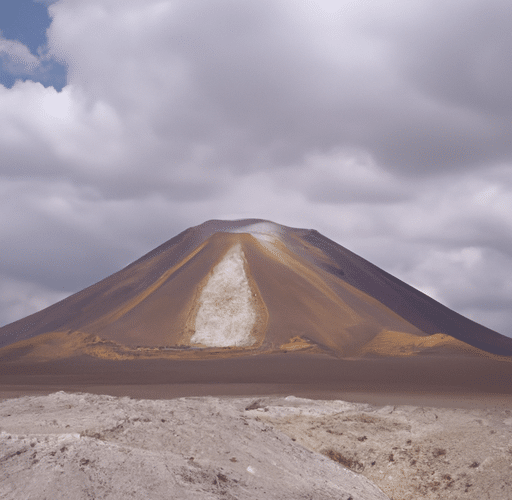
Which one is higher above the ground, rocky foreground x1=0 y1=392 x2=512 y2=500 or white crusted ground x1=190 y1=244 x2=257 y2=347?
white crusted ground x1=190 y1=244 x2=257 y2=347

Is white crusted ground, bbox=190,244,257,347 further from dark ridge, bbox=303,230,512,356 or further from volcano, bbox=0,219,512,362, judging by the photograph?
dark ridge, bbox=303,230,512,356

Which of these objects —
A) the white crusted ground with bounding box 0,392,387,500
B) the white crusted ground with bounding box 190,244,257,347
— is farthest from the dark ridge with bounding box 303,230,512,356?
the white crusted ground with bounding box 0,392,387,500

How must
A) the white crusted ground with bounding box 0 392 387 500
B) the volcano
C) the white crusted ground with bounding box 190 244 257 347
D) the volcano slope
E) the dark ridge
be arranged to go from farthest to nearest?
the dark ridge → the white crusted ground with bounding box 190 244 257 347 → the volcano → the volcano slope → the white crusted ground with bounding box 0 392 387 500

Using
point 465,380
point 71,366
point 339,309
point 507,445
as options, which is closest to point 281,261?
point 339,309

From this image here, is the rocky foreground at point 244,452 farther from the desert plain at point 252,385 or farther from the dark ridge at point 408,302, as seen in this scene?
the dark ridge at point 408,302

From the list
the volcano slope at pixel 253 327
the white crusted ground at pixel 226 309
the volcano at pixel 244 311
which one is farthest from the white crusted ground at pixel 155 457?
the white crusted ground at pixel 226 309

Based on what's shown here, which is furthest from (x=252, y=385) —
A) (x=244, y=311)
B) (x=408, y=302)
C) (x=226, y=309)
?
(x=408, y=302)

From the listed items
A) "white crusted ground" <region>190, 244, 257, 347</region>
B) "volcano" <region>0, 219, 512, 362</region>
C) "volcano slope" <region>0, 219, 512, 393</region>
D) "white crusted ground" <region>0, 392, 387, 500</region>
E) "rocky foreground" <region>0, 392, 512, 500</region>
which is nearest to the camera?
"white crusted ground" <region>0, 392, 387, 500</region>
